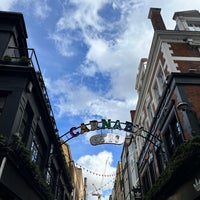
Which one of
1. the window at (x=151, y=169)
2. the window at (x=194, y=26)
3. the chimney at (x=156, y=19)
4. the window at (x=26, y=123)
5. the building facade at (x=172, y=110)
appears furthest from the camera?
the window at (x=194, y=26)

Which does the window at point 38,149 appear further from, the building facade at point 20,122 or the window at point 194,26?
the window at point 194,26

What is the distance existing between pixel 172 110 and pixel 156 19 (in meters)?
10.7

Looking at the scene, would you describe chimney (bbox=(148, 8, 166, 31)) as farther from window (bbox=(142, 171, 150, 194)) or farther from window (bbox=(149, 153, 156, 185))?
window (bbox=(142, 171, 150, 194))

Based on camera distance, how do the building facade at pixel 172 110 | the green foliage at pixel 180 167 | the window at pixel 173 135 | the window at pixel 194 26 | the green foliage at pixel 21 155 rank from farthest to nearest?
the window at pixel 194 26
the window at pixel 173 135
the building facade at pixel 172 110
the green foliage at pixel 180 167
the green foliage at pixel 21 155

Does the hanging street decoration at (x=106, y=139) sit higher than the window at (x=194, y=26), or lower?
lower

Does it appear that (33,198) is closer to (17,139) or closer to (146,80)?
(17,139)

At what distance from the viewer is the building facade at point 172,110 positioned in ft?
32.0

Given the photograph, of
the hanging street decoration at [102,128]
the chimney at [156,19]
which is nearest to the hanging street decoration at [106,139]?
the hanging street decoration at [102,128]

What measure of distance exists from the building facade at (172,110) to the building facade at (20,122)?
663 cm

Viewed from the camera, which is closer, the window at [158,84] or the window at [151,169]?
the window at [158,84]

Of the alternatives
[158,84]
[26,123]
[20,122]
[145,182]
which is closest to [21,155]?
[20,122]

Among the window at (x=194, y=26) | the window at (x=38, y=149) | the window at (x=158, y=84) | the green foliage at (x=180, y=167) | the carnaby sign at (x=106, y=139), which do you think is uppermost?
the window at (x=194, y=26)

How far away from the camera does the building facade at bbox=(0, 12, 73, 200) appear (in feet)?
27.0

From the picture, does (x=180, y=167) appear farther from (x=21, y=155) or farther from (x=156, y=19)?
(x=156, y=19)
